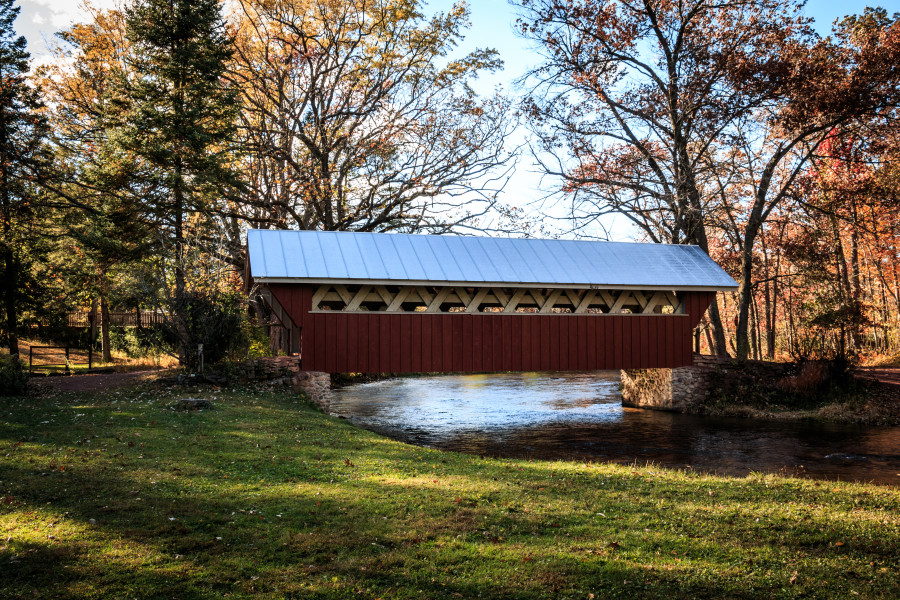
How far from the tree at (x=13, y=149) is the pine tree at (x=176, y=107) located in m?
2.80

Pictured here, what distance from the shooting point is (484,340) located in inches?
598

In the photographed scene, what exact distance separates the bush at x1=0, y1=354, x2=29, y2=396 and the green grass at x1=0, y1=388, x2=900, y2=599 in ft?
15.9

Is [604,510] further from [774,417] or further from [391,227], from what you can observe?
[391,227]

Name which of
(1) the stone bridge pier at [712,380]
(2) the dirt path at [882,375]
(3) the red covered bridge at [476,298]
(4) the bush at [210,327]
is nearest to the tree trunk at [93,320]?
(3) the red covered bridge at [476,298]

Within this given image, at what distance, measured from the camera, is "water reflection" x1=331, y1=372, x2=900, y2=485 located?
10094mm

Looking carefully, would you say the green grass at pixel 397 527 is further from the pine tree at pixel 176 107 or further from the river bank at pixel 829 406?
the pine tree at pixel 176 107

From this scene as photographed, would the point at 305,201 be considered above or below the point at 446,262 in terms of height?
above

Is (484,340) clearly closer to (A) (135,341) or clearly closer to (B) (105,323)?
(A) (135,341)

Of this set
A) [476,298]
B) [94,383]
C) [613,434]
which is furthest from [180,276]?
[613,434]

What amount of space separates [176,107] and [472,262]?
386 inches

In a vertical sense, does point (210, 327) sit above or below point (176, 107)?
below

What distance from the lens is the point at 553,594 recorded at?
3904 mm

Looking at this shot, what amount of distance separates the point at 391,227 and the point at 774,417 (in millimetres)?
13834

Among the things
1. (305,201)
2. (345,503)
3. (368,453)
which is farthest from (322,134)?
(345,503)
